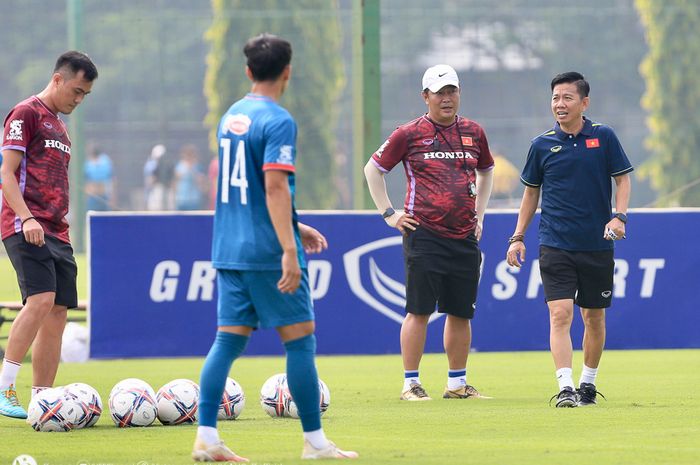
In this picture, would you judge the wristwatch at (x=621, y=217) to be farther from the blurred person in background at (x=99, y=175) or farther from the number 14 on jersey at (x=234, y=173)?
the blurred person in background at (x=99, y=175)

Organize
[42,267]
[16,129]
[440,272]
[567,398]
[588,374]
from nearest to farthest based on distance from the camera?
1. [16,129]
2. [42,267]
3. [567,398]
4. [588,374]
5. [440,272]

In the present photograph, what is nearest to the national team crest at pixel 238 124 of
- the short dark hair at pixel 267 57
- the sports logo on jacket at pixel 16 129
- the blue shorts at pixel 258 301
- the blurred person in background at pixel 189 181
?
the short dark hair at pixel 267 57

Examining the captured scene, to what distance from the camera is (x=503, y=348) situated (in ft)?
43.9

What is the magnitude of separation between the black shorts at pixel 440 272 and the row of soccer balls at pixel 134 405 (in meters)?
1.68

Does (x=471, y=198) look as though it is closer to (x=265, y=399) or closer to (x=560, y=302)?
(x=560, y=302)

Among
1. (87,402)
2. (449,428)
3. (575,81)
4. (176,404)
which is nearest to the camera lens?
(449,428)

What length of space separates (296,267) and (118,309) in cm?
698

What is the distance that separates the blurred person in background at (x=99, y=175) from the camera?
18.8 meters

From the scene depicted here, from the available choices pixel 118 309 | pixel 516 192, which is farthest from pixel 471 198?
pixel 516 192

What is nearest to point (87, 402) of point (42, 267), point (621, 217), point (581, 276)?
point (42, 267)

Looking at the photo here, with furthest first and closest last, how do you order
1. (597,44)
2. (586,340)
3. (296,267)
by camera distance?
1. (597,44)
2. (586,340)
3. (296,267)

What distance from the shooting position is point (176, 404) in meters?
8.20

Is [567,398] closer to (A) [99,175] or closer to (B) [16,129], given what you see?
(B) [16,129]

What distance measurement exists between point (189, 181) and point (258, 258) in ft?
41.2
